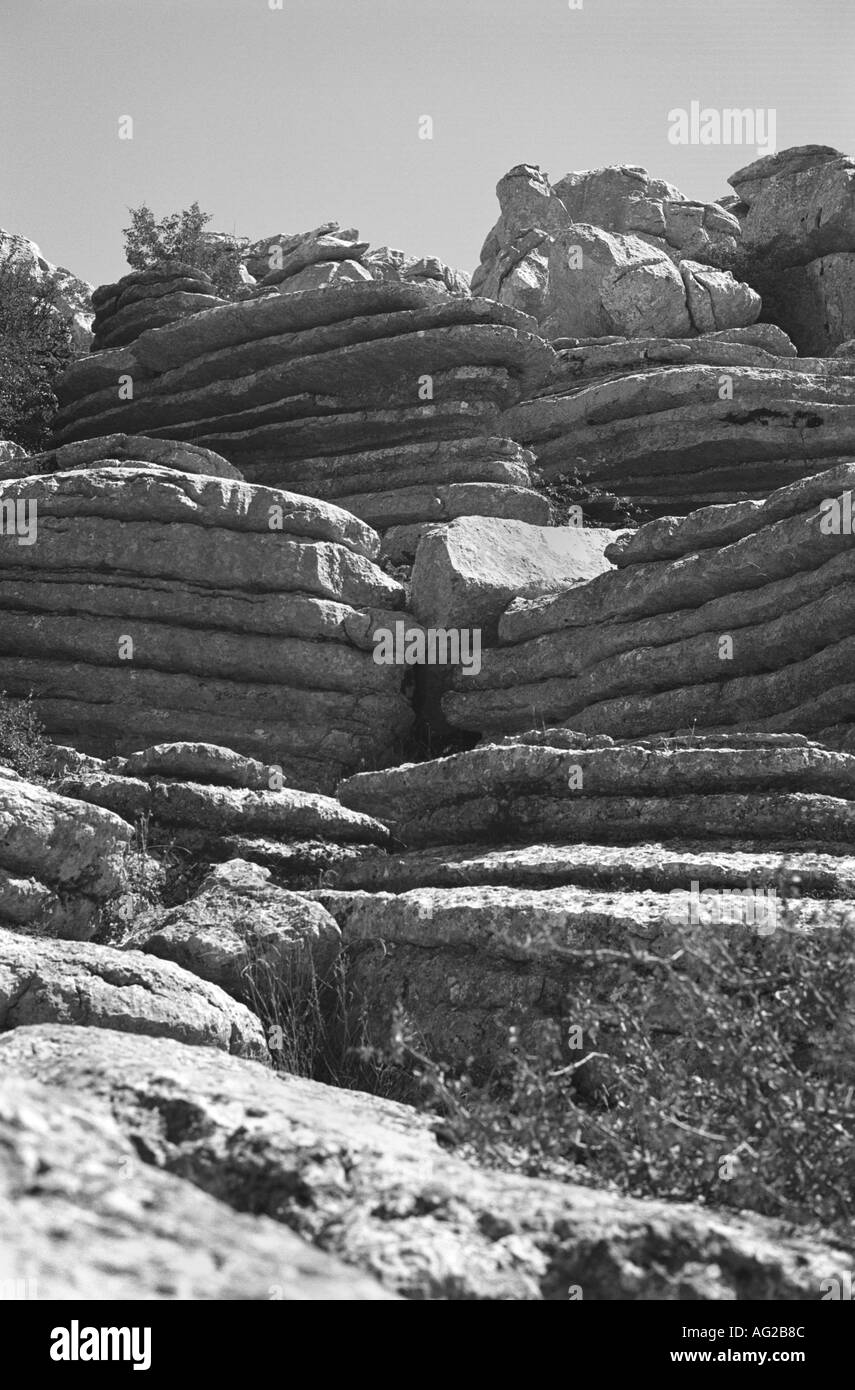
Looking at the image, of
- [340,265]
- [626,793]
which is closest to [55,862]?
[626,793]

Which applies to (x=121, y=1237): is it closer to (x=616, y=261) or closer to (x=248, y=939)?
(x=248, y=939)

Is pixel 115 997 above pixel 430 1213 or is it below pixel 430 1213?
below

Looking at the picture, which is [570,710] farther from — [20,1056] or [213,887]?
[20,1056]

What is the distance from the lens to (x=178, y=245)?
1720 inches

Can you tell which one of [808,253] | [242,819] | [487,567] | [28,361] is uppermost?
[808,253]

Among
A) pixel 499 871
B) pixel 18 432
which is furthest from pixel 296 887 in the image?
pixel 18 432

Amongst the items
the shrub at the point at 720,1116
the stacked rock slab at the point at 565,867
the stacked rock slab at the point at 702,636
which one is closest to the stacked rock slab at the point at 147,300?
the stacked rock slab at the point at 702,636

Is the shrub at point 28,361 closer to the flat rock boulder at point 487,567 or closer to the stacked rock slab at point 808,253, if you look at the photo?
the flat rock boulder at point 487,567

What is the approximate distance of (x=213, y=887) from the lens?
42.2 feet

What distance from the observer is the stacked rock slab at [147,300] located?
3281cm

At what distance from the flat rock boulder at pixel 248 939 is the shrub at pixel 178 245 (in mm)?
32901

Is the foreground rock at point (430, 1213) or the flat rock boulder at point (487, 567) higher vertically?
the flat rock boulder at point (487, 567)

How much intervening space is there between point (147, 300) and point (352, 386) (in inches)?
342

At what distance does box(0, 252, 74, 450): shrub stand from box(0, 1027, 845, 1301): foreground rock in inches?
1033
